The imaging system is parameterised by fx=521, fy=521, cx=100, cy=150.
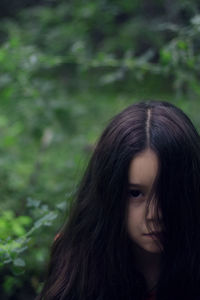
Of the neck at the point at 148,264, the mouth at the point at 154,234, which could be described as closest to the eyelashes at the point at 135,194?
the mouth at the point at 154,234

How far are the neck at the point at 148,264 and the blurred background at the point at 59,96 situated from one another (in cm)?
38

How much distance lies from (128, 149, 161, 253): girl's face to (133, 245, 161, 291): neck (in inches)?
9.2

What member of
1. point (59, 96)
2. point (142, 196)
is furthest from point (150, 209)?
point (59, 96)

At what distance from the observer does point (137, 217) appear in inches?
72.1

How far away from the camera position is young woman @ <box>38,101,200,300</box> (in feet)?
5.95

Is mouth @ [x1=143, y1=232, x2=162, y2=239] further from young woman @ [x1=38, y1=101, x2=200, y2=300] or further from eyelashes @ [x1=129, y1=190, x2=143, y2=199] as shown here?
eyelashes @ [x1=129, y1=190, x2=143, y2=199]

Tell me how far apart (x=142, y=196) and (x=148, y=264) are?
0.44m

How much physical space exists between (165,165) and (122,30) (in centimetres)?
324

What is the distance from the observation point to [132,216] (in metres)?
1.85

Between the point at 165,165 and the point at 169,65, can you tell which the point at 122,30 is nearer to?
the point at 169,65

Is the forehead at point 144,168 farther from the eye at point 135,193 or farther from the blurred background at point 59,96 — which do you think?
the blurred background at point 59,96

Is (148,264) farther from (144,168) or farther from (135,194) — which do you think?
(144,168)

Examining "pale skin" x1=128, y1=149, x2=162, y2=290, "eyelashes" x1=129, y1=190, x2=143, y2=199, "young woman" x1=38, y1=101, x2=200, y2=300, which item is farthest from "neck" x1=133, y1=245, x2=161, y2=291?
"eyelashes" x1=129, y1=190, x2=143, y2=199

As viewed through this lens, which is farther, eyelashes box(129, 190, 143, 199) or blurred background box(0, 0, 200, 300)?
blurred background box(0, 0, 200, 300)
